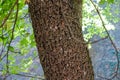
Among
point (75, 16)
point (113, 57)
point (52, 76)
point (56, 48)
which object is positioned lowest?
point (113, 57)

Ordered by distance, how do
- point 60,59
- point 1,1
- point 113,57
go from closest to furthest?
point 60,59, point 1,1, point 113,57

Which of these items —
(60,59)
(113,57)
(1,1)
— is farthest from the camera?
(113,57)

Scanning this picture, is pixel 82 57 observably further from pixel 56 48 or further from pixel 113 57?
pixel 113 57

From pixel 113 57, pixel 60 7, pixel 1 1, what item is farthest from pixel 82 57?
pixel 113 57

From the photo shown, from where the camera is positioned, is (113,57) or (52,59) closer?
(52,59)

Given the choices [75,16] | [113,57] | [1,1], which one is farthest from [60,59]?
[113,57]

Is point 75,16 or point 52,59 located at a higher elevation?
point 75,16

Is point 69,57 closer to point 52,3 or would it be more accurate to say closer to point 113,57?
point 52,3
